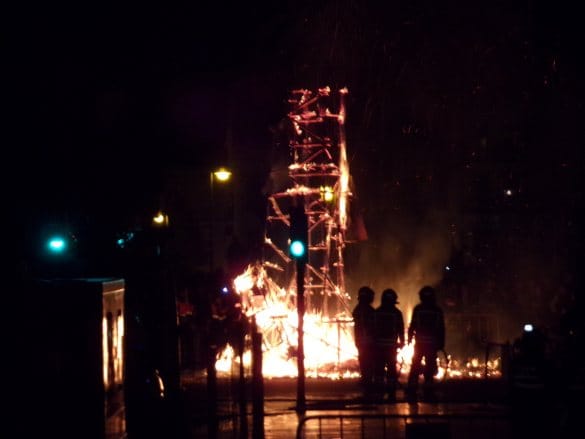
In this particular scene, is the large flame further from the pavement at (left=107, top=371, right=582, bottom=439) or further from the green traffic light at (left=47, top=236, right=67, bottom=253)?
the green traffic light at (left=47, top=236, right=67, bottom=253)

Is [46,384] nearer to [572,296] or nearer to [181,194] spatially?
[572,296]

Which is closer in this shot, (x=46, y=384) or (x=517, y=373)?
(x=46, y=384)

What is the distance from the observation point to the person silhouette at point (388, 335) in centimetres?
1452

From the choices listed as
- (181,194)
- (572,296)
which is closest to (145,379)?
(572,296)

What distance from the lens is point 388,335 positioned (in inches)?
574

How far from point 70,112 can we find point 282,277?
40.2 feet

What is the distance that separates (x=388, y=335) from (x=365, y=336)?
37cm

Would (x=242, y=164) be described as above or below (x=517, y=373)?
above

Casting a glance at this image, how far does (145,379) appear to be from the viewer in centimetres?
945

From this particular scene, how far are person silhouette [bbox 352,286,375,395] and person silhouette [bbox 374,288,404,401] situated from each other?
0.08 meters

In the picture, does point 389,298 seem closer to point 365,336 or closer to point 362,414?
point 365,336

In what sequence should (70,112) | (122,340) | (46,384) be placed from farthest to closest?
1. (70,112)
2. (122,340)
3. (46,384)

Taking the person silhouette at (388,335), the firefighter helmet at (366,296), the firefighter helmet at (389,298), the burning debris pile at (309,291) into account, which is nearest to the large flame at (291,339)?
the burning debris pile at (309,291)

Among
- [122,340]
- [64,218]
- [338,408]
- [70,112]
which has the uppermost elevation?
[70,112]
